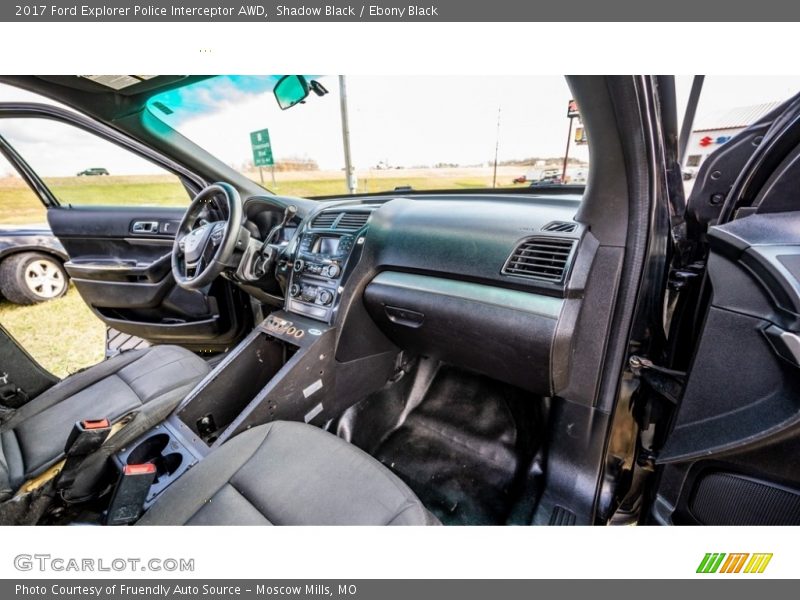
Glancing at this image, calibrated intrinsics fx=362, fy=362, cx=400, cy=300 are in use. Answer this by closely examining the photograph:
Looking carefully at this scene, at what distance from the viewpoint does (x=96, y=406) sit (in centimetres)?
129

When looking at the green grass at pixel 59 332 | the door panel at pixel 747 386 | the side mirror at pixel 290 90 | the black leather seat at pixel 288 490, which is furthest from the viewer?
the green grass at pixel 59 332

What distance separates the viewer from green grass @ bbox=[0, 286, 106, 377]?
97.7 inches

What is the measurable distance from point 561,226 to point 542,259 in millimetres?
115

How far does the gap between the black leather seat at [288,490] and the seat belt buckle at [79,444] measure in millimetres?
280

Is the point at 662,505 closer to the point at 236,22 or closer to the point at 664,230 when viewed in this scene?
the point at 664,230

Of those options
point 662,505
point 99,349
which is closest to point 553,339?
point 662,505

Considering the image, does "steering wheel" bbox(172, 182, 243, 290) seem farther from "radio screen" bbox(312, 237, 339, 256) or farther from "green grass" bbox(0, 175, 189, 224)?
"green grass" bbox(0, 175, 189, 224)

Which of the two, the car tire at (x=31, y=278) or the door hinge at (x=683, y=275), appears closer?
the door hinge at (x=683, y=275)

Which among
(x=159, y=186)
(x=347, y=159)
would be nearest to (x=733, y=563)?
(x=347, y=159)

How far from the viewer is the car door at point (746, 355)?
0.69 m

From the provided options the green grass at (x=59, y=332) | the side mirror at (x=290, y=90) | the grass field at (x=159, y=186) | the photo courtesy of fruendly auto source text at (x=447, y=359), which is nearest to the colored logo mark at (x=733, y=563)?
the photo courtesy of fruendly auto source text at (x=447, y=359)

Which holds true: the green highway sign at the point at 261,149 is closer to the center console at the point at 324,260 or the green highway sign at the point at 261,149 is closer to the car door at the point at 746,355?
the center console at the point at 324,260

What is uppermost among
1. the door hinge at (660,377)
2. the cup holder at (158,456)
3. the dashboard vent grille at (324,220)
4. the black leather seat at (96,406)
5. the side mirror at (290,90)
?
the side mirror at (290,90)

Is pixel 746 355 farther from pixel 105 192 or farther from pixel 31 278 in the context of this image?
pixel 31 278
